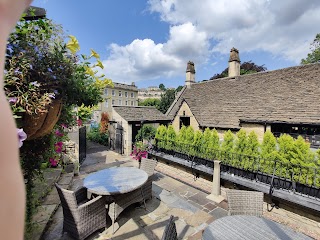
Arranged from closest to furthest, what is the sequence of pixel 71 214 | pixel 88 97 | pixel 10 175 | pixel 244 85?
1. pixel 10 175
2. pixel 88 97
3. pixel 71 214
4. pixel 244 85

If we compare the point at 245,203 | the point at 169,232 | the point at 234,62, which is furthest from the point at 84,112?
the point at 234,62

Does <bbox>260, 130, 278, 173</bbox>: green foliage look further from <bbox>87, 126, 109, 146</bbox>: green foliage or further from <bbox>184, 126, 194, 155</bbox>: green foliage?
<bbox>87, 126, 109, 146</bbox>: green foliage

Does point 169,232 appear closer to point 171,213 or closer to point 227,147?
point 171,213

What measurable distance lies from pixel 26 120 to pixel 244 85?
1696cm

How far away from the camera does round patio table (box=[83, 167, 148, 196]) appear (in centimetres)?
424

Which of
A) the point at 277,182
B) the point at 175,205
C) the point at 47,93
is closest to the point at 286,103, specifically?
the point at 277,182

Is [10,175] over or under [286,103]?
under

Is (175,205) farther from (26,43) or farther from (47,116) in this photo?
(26,43)

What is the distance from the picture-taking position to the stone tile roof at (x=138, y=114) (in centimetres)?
1390

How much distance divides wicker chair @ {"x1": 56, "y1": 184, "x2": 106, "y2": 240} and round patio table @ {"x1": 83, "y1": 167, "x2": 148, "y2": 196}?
0.28 m

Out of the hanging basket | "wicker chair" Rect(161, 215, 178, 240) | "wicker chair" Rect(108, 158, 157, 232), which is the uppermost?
the hanging basket

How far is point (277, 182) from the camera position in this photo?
5770 mm

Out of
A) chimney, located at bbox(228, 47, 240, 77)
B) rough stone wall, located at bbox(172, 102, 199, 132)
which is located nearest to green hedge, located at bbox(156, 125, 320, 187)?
rough stone wall, located at bbox(172, 102, 199, 132)

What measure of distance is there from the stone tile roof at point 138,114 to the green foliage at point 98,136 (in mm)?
3846
